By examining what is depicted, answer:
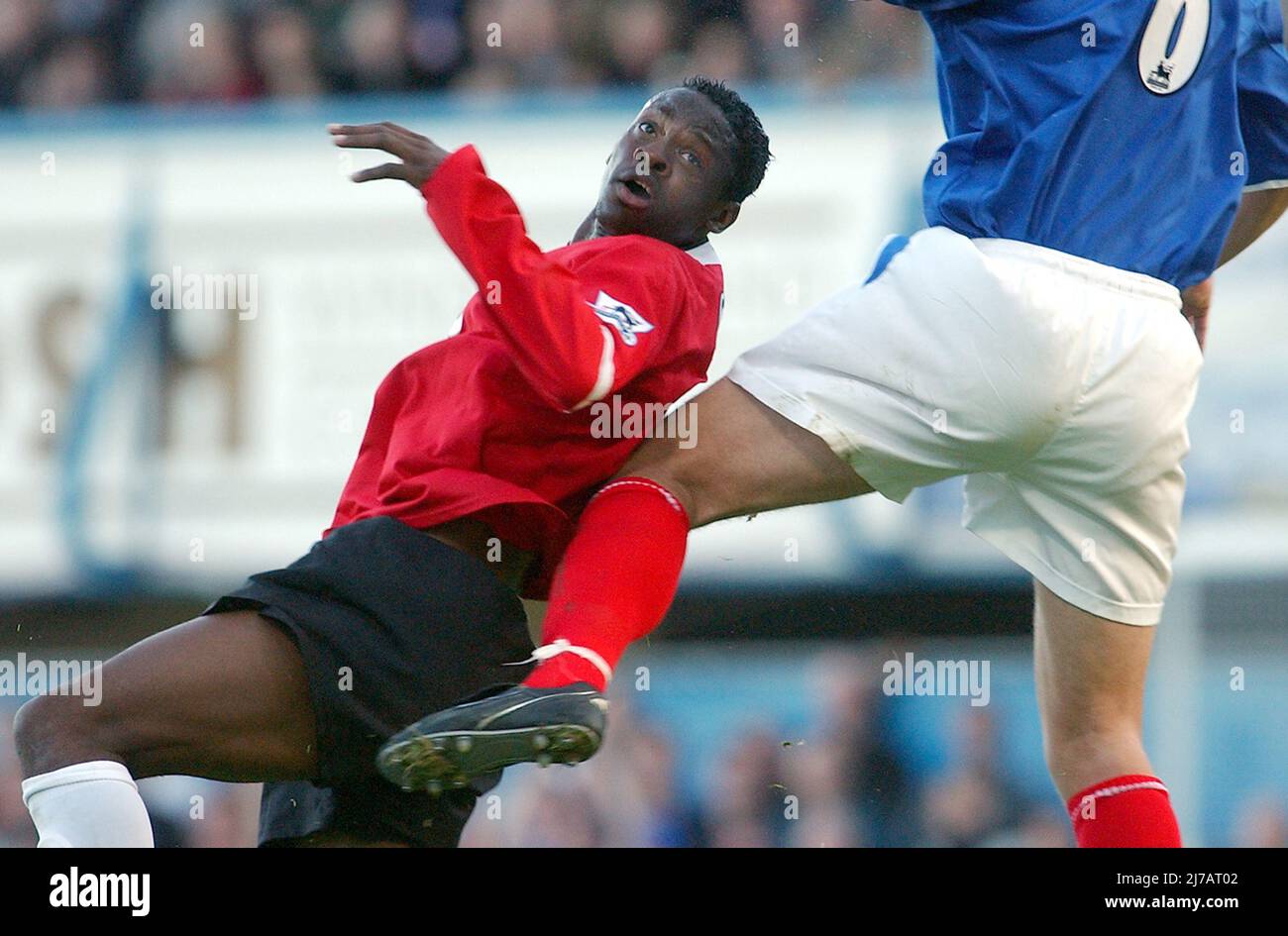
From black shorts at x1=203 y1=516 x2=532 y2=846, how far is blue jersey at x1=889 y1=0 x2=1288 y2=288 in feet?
2.86

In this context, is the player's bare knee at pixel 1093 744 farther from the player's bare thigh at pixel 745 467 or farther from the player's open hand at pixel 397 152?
the player's open hand at pixel 397 152

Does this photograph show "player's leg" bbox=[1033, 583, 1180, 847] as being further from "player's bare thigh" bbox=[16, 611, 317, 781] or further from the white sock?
the white sock

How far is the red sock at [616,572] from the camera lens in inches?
92.3

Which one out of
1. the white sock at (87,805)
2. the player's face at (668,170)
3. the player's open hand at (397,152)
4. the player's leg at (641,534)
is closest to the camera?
the player's leg at (641,534)

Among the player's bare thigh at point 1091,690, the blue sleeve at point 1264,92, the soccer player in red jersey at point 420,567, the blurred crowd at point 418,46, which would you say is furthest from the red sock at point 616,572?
the blurred crowd at point 418,46

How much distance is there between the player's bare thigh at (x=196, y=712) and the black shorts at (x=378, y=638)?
0.03 meters

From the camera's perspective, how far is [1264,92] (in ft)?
8.84

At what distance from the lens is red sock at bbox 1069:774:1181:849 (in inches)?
101

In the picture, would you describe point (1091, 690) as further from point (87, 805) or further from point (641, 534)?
point (87, 805)

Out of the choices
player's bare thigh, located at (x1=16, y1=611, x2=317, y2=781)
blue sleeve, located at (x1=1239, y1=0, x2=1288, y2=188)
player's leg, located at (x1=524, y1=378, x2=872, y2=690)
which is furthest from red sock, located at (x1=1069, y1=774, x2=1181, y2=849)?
player's bare thigh, located at (x1=16, y1=611, x2=317, y2=781)

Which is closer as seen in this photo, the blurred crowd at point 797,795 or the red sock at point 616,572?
the red sock at point 616,572

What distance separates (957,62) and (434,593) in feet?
3.50

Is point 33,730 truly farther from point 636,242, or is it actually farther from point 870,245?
point 870,245

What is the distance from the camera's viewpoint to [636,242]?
258 centimetres
